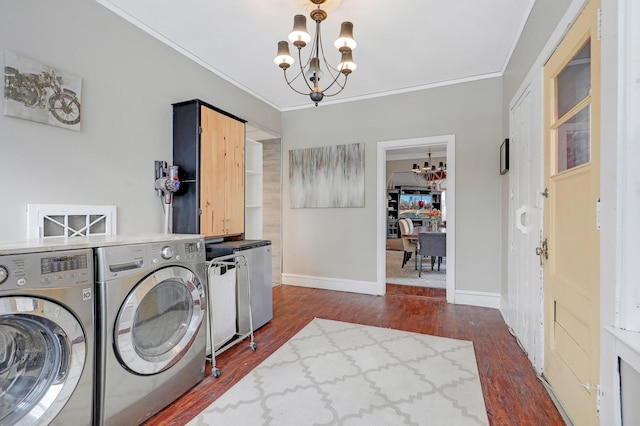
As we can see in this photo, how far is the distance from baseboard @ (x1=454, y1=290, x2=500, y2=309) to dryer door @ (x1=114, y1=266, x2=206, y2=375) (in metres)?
3.01

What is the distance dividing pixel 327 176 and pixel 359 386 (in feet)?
9.56

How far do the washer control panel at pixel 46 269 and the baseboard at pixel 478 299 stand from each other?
144 inches


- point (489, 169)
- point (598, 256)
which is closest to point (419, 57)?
point (489, 169)

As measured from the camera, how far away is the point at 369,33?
106 inches

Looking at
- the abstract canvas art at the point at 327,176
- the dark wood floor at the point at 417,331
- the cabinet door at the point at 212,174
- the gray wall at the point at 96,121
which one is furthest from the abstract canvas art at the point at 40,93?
the abstract canvas art at the point at 327,176

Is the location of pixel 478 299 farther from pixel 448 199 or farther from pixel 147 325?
pixel 147 325

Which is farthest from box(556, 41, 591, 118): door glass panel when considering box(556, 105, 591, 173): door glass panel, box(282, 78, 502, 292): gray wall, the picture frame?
box(282, 78, 502, 292): gray wall

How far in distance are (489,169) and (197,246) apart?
3291mm

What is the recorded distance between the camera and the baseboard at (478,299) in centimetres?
349

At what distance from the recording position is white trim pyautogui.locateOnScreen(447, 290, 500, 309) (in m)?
3.49

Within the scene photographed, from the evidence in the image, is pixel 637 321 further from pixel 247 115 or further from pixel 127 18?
pixel 247 115

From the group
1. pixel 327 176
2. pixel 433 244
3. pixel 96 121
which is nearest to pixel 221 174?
pixel 96 121

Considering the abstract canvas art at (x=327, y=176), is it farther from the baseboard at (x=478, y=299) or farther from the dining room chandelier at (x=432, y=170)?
the dining room chandelier at (x=432, y=170)

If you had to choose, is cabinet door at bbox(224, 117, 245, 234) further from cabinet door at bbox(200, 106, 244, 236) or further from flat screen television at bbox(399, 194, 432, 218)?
flat screen television at bbox(399, 194, 432, 218)
